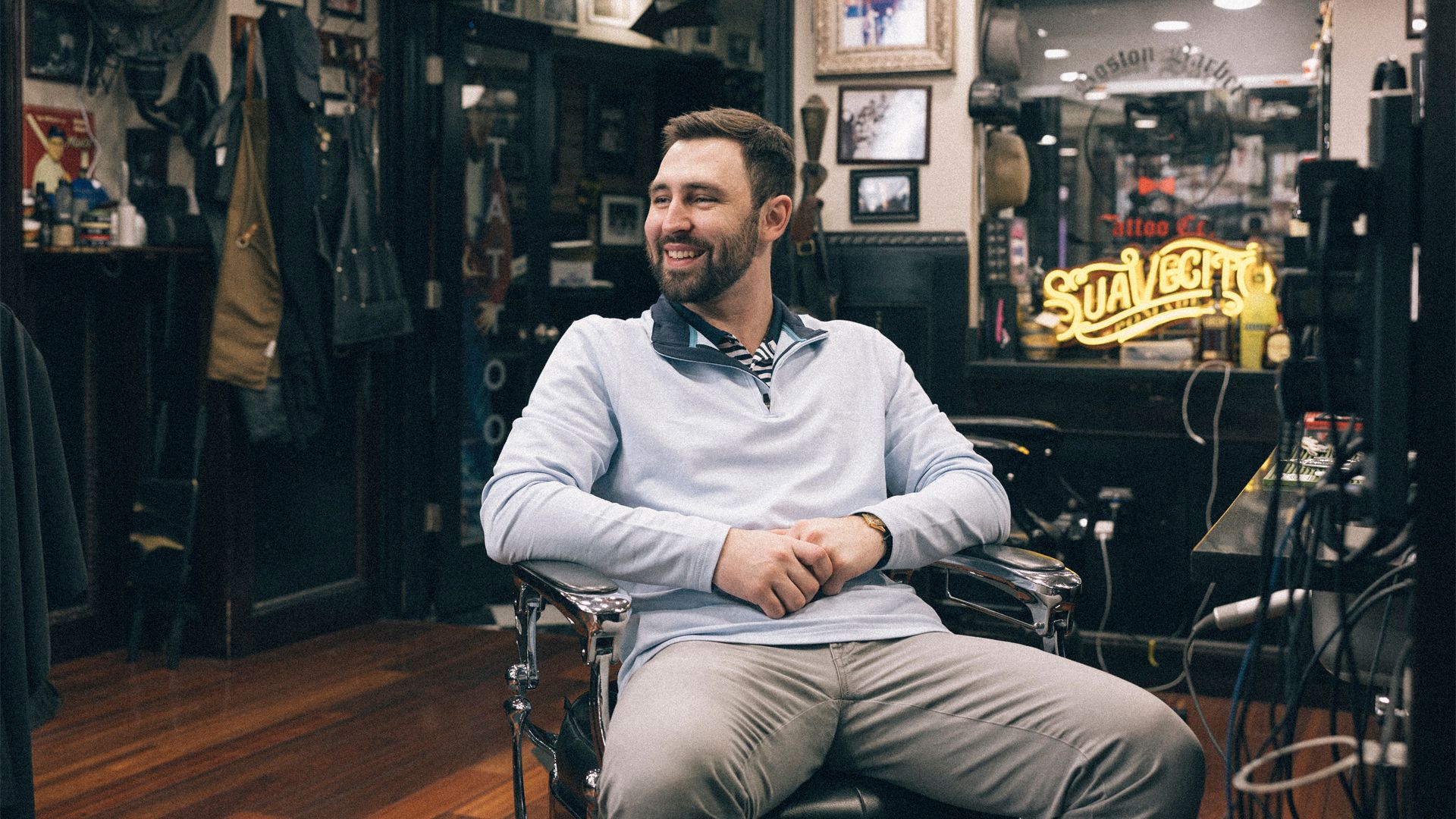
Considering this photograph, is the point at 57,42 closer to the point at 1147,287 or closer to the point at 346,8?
the point at 346,8

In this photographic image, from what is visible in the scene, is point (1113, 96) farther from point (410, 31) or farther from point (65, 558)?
point (65, 558)

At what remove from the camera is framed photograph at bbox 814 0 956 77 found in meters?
4.12

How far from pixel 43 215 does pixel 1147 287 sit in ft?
10.1

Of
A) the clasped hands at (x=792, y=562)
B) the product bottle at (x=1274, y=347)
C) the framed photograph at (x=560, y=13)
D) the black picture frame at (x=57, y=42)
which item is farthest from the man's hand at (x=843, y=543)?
the framed photograph at (x=560, y=13)

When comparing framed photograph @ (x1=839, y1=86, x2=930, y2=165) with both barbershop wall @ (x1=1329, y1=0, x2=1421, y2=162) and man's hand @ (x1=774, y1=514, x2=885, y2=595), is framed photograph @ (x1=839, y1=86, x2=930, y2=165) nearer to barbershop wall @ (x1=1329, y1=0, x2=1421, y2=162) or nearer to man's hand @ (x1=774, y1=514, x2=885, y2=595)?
barbershop wall @ (x1=1329, y1=0, x2=1421, y2=162)

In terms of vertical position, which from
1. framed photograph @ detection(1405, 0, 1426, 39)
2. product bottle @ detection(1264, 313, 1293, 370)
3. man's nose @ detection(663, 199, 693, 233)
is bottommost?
product bottle @ detection(1264, 313, 1293, 370)

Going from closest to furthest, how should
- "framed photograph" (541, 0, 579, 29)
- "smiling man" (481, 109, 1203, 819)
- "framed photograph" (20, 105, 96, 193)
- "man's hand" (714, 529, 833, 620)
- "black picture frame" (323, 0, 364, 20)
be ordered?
"smiling man" (481, 109, 1203, 819) → "man's hand" (714, 529, 833, 620) → "framed photograph" (20, 105, 96, 193) → "black picture frame" (323, 0, 364, 20) → "framed photograph" (541, 0, 579, 29)

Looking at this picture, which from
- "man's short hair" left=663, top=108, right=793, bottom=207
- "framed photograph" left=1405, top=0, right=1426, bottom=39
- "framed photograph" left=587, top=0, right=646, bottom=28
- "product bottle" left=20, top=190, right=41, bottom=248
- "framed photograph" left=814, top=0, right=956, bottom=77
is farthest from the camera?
"framed photograph" left=587, top=0, right=646, bottom=28

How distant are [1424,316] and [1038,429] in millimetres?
2160

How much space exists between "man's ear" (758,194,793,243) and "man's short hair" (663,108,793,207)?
14 mm

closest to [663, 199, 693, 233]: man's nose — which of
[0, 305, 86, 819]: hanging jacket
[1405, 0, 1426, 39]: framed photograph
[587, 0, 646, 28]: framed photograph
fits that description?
[0, 305, 86, 819]: hanging jacket

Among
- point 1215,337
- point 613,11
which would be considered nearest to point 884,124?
point 1215,337

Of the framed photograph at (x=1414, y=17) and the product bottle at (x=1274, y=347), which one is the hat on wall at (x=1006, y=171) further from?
the framed photograph at (x=1414, y=17)

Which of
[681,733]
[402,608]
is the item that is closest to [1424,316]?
[681,733]
